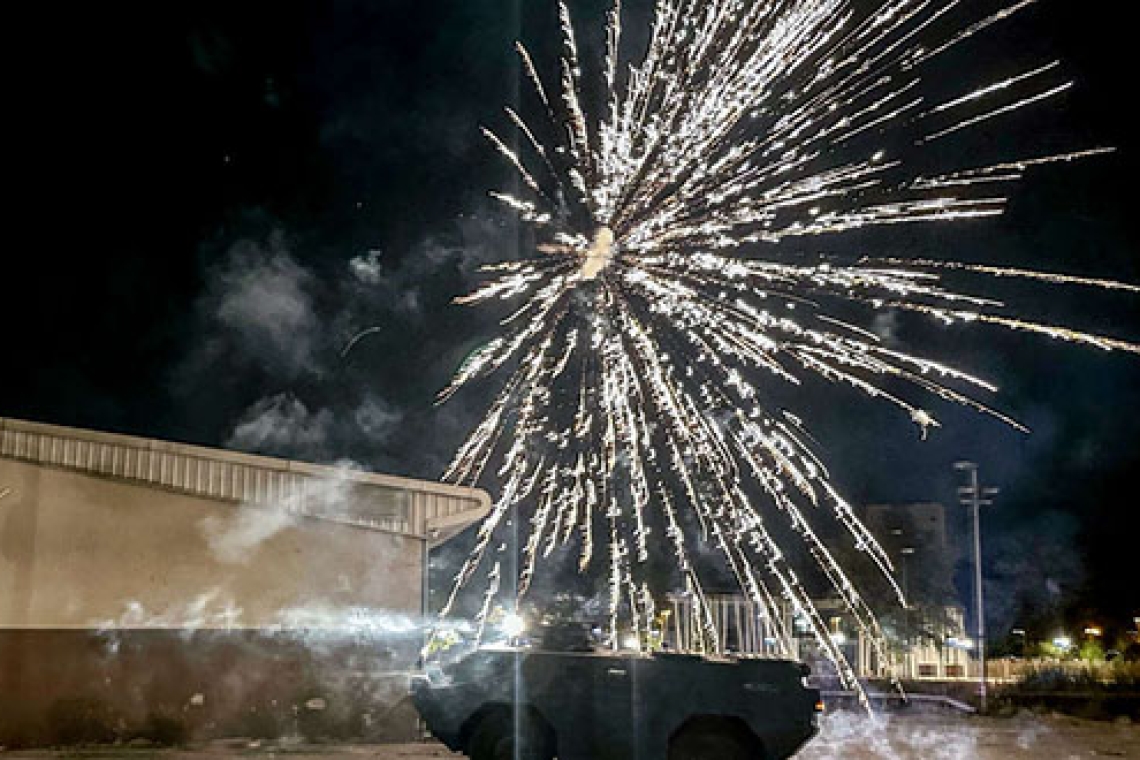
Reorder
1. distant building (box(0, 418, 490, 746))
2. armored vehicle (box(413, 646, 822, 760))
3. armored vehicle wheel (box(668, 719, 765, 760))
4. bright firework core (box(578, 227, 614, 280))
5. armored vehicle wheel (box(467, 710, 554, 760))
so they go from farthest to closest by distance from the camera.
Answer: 1. distant building (box(0, 418, 490, 746))
2. bright firework core (box(578, 227, 614, 280))
3. armored vehicle wheel (box(467, 710, 554, 760))
4. armored vehicle wheel (box(668, 719, 765, 760))
5. armored vehicle (box(413, 646, 822, 760))

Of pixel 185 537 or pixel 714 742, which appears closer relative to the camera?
pixel 714 742

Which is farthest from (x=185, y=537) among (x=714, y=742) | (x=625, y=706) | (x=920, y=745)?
(x=920, y=745)

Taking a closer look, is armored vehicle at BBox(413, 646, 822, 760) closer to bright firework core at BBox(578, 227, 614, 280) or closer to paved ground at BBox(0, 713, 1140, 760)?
paved ground at BBox(0, 713, 1140, 760)

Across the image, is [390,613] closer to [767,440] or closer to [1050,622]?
[767,440]

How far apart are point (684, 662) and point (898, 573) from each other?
41.3 meters

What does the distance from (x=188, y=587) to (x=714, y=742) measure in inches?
345

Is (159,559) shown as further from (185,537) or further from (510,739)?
(510,739)

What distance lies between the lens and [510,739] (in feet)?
43.0

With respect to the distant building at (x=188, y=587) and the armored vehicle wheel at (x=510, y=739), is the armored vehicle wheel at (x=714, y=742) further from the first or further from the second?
the distant building at (x=188, y=587)

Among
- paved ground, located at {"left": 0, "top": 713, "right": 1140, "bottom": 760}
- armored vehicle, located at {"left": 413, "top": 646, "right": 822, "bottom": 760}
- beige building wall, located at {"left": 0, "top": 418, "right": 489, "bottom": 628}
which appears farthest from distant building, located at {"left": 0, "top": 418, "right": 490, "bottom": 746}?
armored vehicle, located at {"left": 413, "top": 646, "right": 822, "bottom": 760}

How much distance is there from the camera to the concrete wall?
1705cm

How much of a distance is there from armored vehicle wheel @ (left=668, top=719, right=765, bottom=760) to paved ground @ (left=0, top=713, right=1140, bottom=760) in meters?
4.27

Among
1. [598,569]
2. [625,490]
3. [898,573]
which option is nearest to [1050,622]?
[898,573]

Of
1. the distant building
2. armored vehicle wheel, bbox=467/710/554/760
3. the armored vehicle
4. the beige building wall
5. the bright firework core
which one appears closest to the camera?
the armored vehicle
